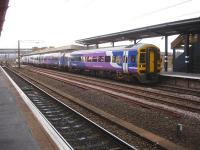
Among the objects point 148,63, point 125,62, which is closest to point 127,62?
point 125,62

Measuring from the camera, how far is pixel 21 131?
9219 millimetres

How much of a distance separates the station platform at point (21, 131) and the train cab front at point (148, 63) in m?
12.5

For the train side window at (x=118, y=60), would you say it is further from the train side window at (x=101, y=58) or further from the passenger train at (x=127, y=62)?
the train side window at (x=101, y=58)

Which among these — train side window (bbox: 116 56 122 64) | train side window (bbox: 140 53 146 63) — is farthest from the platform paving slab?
train side window (bbox: 116 56 122 64)

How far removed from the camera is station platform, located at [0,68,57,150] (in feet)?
25.3

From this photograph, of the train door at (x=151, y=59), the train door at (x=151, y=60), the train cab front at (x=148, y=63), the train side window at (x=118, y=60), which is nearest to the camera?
the train cab front at (x=148, y=63)

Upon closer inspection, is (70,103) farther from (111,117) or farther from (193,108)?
(193,108)

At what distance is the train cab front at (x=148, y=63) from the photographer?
2438 centimetres

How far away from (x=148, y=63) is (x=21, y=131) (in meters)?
16.5

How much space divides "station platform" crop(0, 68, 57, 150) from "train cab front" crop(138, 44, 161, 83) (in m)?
12.5

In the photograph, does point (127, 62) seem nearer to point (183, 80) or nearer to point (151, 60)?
point (151, 60)

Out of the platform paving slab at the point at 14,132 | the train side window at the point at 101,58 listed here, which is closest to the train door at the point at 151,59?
the train side window at the point at 101,58

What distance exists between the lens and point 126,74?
86.8ft

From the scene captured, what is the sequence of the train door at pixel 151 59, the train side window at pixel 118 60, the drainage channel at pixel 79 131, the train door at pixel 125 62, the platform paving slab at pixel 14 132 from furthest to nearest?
1. the train side window at pixel 118 60
2. the train door at pixel 125 62
3. the train door at pixel 151 59
4. the drainage channel at pixel 79 131
5. the platform paving slab at pixel 14 132
